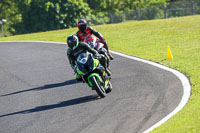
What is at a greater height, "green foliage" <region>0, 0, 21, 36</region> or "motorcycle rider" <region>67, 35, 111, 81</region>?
"motorcycle rider" <region>67, 35, 111, 81</region>

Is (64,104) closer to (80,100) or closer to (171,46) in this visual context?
(80,100)

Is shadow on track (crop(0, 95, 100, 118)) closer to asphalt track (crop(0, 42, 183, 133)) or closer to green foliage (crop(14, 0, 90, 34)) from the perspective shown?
asphalt track (crop(0, 42, 183, 133))

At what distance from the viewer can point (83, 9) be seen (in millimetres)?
53281

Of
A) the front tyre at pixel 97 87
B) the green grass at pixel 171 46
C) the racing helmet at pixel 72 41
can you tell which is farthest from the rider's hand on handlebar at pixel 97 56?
the green grass at pixel 171 46

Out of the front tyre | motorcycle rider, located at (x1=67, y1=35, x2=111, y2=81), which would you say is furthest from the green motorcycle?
motorcycle rider, located at (x1=67, y1=35, x2=111, y2=81)

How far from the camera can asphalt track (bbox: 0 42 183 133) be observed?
949 cm

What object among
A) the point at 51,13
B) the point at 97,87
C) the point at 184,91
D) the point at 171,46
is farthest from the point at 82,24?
the point at 51,13

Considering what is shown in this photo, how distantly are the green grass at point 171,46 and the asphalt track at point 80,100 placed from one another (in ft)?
1.99

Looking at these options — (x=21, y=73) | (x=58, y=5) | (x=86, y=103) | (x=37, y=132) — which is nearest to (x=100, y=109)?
(x=86, y=103)

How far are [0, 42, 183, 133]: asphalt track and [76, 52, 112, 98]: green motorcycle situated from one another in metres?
0.37

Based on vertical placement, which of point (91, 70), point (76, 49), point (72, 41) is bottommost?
point (91, 70)

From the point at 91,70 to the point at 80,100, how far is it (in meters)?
0.96

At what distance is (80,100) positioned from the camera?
39.1ft

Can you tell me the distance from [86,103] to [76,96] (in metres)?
1.07
